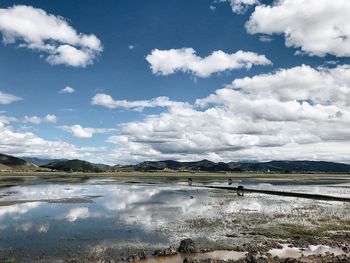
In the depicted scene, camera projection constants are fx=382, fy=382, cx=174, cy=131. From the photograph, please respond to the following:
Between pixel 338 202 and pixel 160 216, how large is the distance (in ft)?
115

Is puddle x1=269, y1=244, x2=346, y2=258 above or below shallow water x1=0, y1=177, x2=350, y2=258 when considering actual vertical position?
below

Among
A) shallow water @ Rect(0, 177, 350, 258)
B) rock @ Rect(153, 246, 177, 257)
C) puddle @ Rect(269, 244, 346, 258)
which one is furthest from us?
shallow water @ Rect(0, 177, 350, 258)

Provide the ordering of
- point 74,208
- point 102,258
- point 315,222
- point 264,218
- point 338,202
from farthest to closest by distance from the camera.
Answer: point 338,202 < point 74,208 < point 264,218 < point 315,222 < point 102,258

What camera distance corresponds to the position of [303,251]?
31.3 m

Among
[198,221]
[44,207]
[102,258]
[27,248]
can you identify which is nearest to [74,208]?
[44,207]

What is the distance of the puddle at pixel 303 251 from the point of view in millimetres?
30094

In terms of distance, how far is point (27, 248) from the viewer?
3228 centimetres

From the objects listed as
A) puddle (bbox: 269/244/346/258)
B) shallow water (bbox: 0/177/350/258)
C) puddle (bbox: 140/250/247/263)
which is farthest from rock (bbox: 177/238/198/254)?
puddle (bbox: 269/244/346/258)

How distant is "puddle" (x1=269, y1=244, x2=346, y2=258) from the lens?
3009cm

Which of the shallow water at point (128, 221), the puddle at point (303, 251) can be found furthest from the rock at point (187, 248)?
the puddle at point (303, 251)

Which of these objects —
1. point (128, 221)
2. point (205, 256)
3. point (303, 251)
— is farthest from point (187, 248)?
point (128, 221)

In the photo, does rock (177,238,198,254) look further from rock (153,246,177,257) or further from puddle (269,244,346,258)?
puddle (269,244,346,258)

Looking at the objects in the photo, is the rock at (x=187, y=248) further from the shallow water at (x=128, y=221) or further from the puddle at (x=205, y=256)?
the shallow water at (x=128, y=221)

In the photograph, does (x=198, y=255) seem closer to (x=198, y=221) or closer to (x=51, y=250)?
(x=51, y=250)
